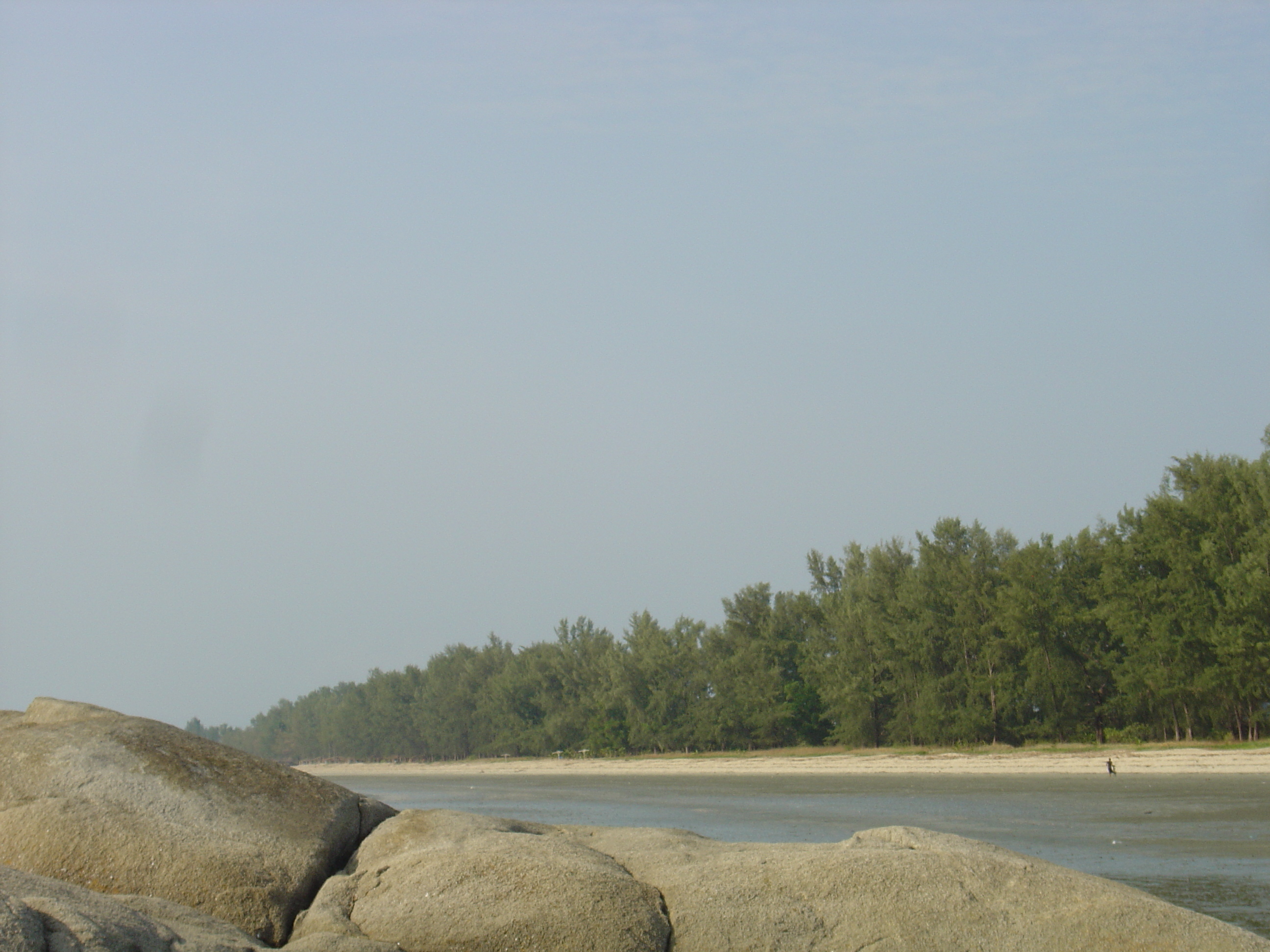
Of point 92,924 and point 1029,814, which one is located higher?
point 92,924

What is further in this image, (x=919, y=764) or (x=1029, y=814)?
(x=919, y=764)

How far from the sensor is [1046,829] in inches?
1089

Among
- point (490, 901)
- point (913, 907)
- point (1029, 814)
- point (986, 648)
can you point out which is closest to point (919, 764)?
point (986, 648)

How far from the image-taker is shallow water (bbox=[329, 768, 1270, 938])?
19438 mm

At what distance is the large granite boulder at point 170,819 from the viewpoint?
8.72 m

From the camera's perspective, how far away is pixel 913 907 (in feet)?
26.4

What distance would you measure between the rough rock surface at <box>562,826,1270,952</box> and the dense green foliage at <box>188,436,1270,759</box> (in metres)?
51.9

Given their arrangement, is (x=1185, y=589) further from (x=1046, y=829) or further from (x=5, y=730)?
(x=5, y=730)

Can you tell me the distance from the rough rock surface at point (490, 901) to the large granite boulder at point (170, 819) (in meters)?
0.42

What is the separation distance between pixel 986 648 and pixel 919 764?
32.2 feet

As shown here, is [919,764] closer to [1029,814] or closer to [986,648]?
[986,648]

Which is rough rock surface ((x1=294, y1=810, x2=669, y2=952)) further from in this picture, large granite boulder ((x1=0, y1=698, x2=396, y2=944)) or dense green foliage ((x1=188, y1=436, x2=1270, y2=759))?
dense green foliage ((x1=188, y1=436, x2=1270, y2=759))

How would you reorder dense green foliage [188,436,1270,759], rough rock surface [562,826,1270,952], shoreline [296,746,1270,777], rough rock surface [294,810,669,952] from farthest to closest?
1. dense green foliage [188,436,1270,759]
2. shoreline [296,746,1270,777]
3. rough rock surface [294,810,669,952]
4. rough rock surface [562,826,1270,952]

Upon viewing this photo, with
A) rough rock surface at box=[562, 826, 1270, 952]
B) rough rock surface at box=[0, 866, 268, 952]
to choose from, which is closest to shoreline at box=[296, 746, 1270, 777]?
rough rock surface at box=[0, 866, 268, 952]
